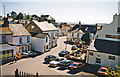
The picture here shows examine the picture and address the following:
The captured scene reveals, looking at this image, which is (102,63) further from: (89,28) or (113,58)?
(89,28)

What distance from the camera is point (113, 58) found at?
66.7ft

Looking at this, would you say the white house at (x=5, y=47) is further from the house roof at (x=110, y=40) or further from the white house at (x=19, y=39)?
the house roof at (x=110, y=40)

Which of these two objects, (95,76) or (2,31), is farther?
(2,31)

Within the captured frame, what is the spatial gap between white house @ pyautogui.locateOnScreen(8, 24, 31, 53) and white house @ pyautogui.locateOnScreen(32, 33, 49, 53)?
198 centimetres

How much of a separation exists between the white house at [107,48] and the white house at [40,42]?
13763 millimetres

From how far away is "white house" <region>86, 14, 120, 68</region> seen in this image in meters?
20.5

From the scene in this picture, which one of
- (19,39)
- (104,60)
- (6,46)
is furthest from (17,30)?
(104,60)

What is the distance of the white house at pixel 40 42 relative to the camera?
30922mm

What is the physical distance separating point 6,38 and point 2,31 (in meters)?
1.92

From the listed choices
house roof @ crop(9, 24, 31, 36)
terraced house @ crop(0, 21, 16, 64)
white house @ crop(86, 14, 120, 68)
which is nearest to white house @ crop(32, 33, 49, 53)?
house roof @ crop(9, 24, 31, 36)

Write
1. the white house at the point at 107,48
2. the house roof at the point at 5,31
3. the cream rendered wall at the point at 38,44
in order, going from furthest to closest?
the cream rendered wall at the point at 38,44 < the house roof at the point at 5,31 < the white house at the point at 107,48

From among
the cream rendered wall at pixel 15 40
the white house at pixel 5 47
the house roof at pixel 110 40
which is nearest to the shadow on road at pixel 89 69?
the house roof at pixel 110 40

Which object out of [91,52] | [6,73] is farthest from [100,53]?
[6,73]

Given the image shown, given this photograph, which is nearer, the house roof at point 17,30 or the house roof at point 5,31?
the house roof at point 5,31
